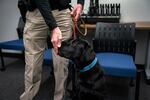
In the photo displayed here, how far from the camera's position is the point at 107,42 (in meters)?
2.10

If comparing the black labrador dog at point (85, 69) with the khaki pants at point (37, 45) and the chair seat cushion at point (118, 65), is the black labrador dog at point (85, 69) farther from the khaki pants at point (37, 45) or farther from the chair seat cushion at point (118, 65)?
the chair seat cushion at point (118, 65)

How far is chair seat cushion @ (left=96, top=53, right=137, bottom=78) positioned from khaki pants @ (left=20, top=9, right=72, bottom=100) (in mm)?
371

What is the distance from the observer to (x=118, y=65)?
1.68 m

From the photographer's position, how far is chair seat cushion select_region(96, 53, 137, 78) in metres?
1.62

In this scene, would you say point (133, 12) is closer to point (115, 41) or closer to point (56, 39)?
point (115, 41)

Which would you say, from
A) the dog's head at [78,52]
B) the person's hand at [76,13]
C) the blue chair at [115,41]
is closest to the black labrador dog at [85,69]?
the dog's head at [78,52]

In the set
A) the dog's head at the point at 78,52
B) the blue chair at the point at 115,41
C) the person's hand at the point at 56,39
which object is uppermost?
the person's hand at the point at 56,39

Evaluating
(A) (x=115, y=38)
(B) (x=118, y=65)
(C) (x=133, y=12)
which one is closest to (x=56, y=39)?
(B) (x=118, y=65)

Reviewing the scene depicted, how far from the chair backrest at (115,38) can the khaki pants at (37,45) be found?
640 millimetres

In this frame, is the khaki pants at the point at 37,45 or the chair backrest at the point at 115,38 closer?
the khaki pants at the point at 37,45

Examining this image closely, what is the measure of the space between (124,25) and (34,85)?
44.7 inches

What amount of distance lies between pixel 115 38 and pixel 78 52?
1.10m

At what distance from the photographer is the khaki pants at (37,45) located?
1.45m

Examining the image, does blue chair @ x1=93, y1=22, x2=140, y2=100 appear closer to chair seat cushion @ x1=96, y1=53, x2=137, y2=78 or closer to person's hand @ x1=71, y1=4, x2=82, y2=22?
chair seat cushion @ x1=96, y1=53, x2=137, y2=78
